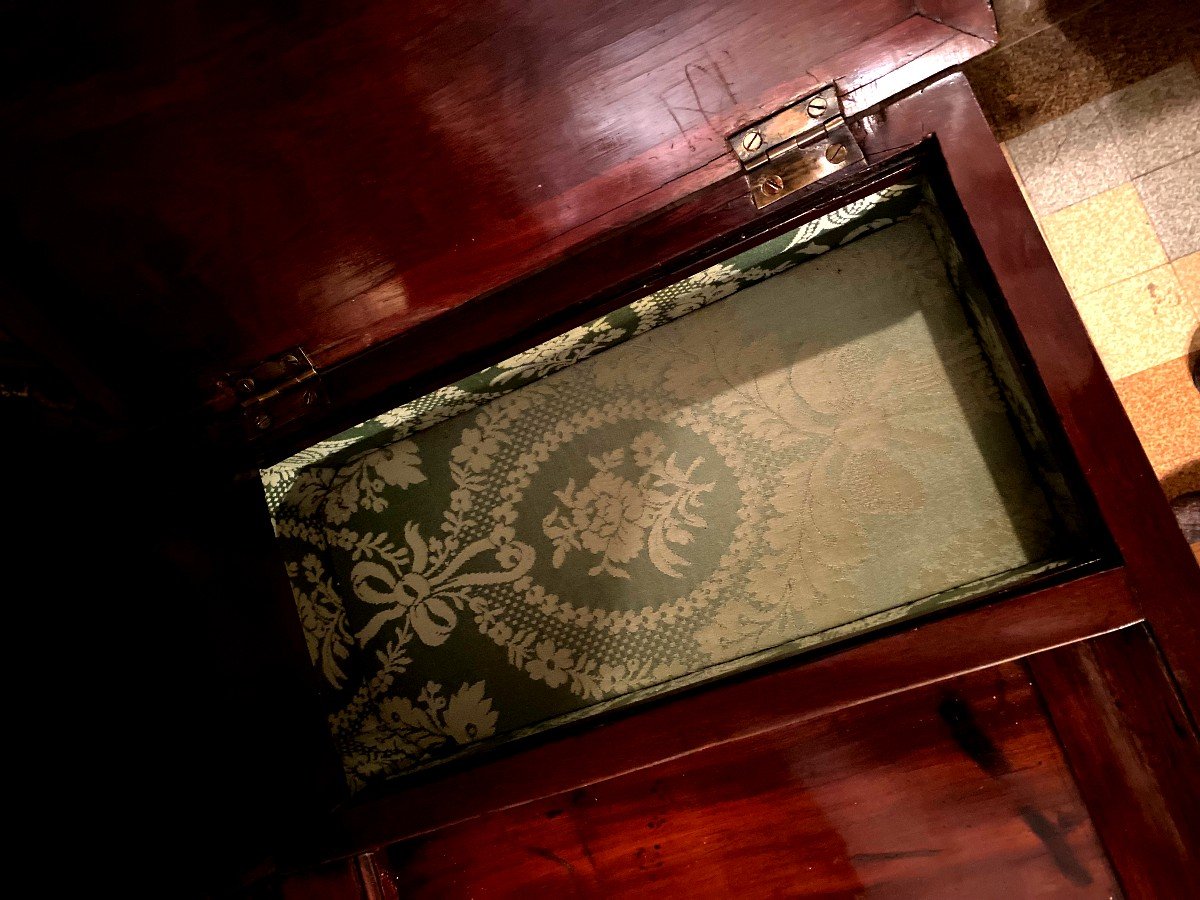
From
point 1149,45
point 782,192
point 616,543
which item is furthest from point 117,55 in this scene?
point 1149,45

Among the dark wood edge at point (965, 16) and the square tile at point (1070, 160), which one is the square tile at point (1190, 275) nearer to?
the square tile at point (1070, 160)

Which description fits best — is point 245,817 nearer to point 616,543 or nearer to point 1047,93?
point 616,543

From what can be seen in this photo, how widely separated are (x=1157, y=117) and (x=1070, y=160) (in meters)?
0.17

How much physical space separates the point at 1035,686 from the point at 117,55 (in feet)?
4.49

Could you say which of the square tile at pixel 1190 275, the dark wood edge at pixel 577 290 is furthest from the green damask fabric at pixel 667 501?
the square tile at pixel 1190 275

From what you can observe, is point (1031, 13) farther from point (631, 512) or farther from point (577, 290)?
point (631, 512)

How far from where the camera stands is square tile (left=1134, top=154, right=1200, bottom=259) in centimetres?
127

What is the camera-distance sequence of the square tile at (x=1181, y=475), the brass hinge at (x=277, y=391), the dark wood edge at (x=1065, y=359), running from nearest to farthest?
the dark wood edge at (x=1065, y=359) → the brass hinge at (x=277, y=391) → the square tile at (x=1181, y=475)

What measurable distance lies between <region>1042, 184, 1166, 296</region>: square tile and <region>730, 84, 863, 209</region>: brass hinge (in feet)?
2.72

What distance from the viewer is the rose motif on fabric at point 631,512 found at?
1095mm

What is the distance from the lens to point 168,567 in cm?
103

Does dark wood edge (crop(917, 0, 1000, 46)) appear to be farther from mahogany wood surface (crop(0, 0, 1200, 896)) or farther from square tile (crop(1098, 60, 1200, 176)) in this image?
square tile (crop(1098, 60, 1200, 176))

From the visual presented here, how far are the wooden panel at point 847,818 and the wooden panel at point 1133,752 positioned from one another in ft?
0.12

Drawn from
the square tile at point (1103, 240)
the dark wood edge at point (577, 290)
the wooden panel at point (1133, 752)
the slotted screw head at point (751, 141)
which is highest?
the slotted screw head at point (751, 141)
